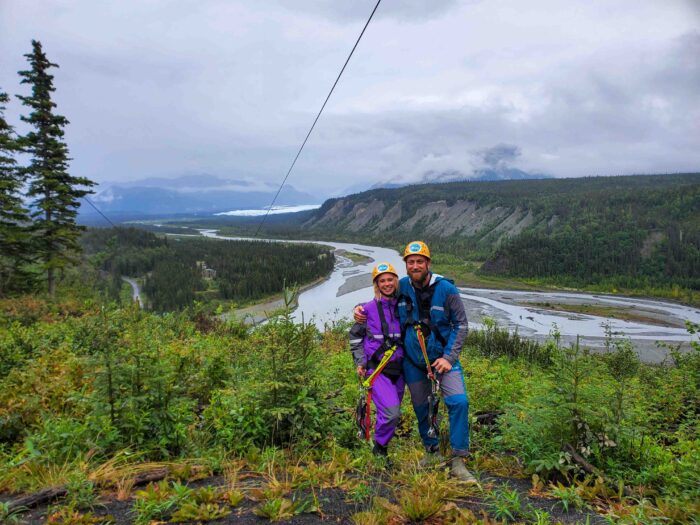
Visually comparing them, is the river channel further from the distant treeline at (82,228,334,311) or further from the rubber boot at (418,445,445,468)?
the rubber boot at (418,445,445,468)

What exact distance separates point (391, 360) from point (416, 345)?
12.6 inches

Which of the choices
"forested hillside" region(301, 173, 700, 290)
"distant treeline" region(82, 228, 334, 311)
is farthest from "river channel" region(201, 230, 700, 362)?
"forested hillside" region(301, 173, 700, 290)

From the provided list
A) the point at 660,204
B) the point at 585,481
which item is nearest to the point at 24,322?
the point at 585,481

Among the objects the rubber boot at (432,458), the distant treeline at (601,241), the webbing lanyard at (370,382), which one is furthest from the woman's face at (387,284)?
the distant treeline at (601,241)

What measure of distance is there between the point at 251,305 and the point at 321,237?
103m

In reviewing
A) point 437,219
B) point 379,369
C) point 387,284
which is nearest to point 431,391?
point 379,369

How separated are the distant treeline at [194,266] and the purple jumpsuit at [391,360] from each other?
52.5m

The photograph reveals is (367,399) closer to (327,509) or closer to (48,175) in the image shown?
(327,509)

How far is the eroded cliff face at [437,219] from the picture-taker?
380 feet

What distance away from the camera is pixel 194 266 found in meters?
79.4

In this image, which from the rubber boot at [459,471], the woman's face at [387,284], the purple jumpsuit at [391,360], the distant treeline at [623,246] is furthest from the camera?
the distant treeline at [623,246]

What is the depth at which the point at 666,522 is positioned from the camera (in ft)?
9.68

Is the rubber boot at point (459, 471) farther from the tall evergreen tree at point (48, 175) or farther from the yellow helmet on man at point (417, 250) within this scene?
the tall evergreen tree at point (48, 175)

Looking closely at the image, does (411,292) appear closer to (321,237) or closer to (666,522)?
(666,522)
